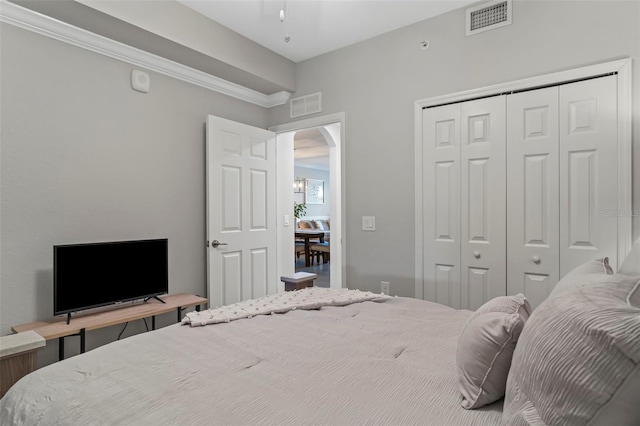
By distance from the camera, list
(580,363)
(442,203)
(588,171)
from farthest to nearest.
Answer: (442,203)
(588,171)
(580,363)

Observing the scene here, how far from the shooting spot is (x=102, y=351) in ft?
4.37

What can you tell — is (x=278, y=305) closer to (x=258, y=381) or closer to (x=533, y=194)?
(x=258, y=381)

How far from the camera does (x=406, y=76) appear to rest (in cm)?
304

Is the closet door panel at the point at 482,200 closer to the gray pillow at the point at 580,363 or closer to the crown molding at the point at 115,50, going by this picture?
the gray pillow at the point at 580,363

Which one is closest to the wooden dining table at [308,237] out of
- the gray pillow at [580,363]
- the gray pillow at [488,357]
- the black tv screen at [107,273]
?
the black tv screen at [107,273]

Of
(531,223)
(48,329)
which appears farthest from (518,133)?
(48,329)

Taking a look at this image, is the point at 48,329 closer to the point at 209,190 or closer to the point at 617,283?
the point at 209,190

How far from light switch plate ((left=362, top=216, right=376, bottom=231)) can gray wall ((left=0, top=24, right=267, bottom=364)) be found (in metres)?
1.54

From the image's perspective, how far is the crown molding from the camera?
2.22 metres

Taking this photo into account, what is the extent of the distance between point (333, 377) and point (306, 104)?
3082 millimetres

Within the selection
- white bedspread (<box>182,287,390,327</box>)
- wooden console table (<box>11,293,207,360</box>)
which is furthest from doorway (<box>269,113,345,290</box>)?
wooden console table (<box>11,293,207,360</box>)

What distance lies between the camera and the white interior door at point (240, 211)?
322 centimetres

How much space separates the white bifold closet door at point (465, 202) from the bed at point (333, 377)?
4.13 ft

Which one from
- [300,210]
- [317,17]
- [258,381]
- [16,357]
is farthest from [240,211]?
[300,210]
